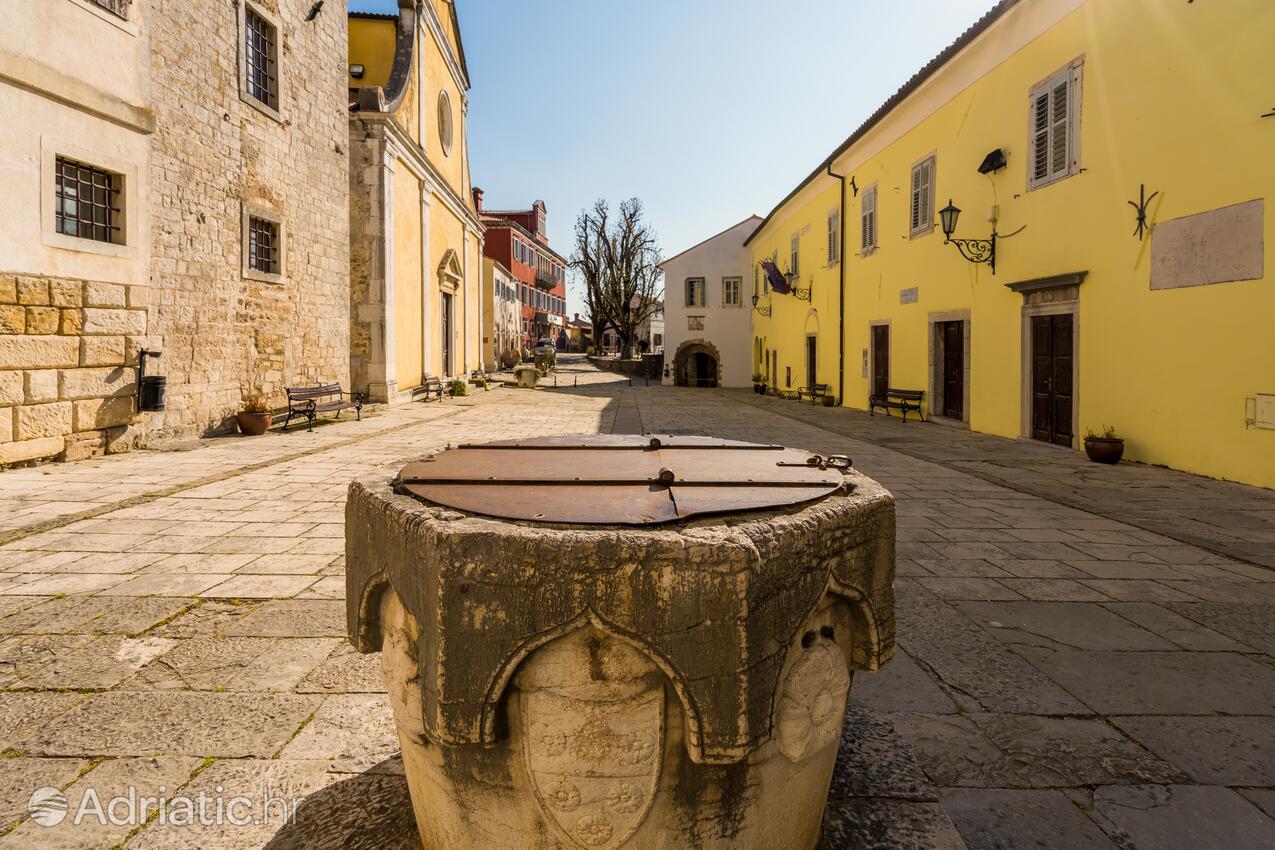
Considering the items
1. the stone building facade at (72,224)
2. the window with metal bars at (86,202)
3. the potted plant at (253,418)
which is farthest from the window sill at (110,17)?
the potted plant at (253,418)

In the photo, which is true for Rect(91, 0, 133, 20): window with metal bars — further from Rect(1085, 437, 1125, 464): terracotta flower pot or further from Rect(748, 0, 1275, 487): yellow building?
Rect(1085, 437, 1125, 464): terracotta flower pot

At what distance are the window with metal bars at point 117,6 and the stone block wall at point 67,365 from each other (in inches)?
123

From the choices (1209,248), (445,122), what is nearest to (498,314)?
(445,122)

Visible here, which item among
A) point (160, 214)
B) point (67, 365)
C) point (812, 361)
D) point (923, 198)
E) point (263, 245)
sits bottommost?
point (67, 365)

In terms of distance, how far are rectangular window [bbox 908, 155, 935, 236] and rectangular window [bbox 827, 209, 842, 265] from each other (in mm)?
4348

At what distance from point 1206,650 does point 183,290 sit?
11382mm

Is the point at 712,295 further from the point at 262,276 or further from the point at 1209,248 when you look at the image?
the point at 1209,248

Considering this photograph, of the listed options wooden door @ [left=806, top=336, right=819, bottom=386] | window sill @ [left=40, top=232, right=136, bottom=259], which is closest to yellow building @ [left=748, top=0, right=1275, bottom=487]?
wooden door @ [left=806, top=336, right=819, bottom=386]

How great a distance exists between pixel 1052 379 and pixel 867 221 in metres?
7.77

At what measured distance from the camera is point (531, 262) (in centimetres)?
5072

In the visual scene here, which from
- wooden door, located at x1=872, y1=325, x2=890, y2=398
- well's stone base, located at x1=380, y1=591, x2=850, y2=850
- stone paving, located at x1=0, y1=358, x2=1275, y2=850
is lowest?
stone paving, located at x1=0, y1=358, x2=1275, y2=850

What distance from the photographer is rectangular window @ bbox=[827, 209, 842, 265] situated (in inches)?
743

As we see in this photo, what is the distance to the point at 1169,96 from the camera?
809cm

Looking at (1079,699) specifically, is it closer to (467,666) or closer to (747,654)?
(747,654)
